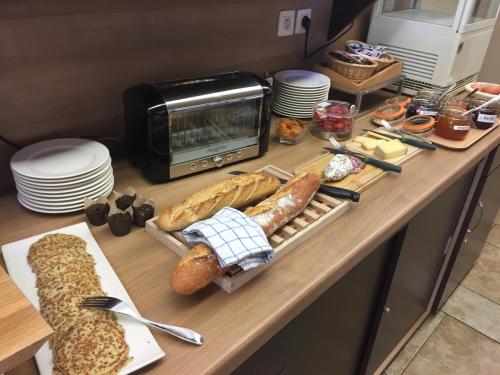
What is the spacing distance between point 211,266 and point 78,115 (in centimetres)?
54

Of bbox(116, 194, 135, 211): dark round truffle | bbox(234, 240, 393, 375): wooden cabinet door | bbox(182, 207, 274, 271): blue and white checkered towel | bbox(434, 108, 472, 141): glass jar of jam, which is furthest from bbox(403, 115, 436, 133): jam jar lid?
bbox(116, 194, 135, 211): dark round truffle

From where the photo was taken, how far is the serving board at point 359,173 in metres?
0.98

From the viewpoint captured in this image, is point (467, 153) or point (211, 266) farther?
point (467, 153)

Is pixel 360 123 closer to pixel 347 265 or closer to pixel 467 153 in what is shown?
pixel 467 153

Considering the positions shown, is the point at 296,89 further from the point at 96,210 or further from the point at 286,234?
the point at 96,210

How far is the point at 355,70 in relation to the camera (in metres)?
1.35

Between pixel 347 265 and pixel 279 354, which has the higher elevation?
pixel 347 265

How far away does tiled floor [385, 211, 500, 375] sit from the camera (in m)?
1.58

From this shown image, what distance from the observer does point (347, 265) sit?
0.78 m

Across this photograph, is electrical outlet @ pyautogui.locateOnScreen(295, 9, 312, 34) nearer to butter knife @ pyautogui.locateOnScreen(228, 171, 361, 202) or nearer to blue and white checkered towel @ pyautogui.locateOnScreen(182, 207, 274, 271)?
butter knife @ pyautogui.locateOnScreen(228, 171, 361, 202)

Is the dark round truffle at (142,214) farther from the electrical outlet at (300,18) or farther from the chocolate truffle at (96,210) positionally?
the electrical outlet at (300,18)

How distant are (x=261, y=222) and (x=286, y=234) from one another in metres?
0.07

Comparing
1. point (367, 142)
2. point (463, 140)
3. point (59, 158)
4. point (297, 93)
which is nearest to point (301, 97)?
point (297, 93)

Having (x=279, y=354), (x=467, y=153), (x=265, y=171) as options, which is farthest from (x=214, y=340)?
(x=467, y=153)
